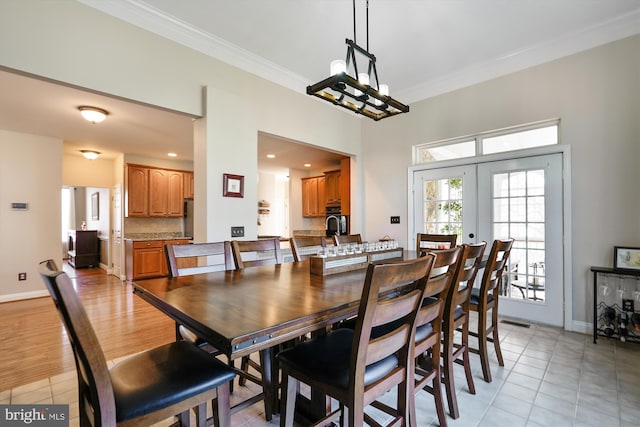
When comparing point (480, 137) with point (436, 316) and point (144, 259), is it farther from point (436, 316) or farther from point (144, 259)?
point (144, 259)

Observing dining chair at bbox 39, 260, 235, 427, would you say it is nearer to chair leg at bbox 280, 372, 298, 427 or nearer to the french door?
chair leg at bbox 280, 372, 298, 427

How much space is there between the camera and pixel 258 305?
3.82 feet

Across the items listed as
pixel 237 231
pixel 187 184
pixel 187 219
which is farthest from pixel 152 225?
pixel 237 231

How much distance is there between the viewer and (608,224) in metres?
2.93

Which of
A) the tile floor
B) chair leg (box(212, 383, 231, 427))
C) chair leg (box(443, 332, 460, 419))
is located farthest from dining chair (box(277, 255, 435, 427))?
the tile floor

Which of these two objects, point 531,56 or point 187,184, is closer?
point 531,56

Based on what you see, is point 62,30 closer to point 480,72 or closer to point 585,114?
point 480,72

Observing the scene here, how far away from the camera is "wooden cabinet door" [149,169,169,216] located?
252 inches

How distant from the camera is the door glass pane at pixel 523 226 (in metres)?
3.35

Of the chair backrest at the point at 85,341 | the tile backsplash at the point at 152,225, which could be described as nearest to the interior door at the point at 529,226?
the chair backrest at the point at 85,341

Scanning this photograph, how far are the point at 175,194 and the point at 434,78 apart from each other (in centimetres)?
578

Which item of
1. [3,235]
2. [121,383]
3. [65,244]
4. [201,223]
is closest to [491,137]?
[201,223]

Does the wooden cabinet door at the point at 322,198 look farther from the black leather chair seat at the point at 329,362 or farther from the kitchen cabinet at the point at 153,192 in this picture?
the black leather chair seat at the point at 329,362

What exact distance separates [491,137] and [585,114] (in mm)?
895
